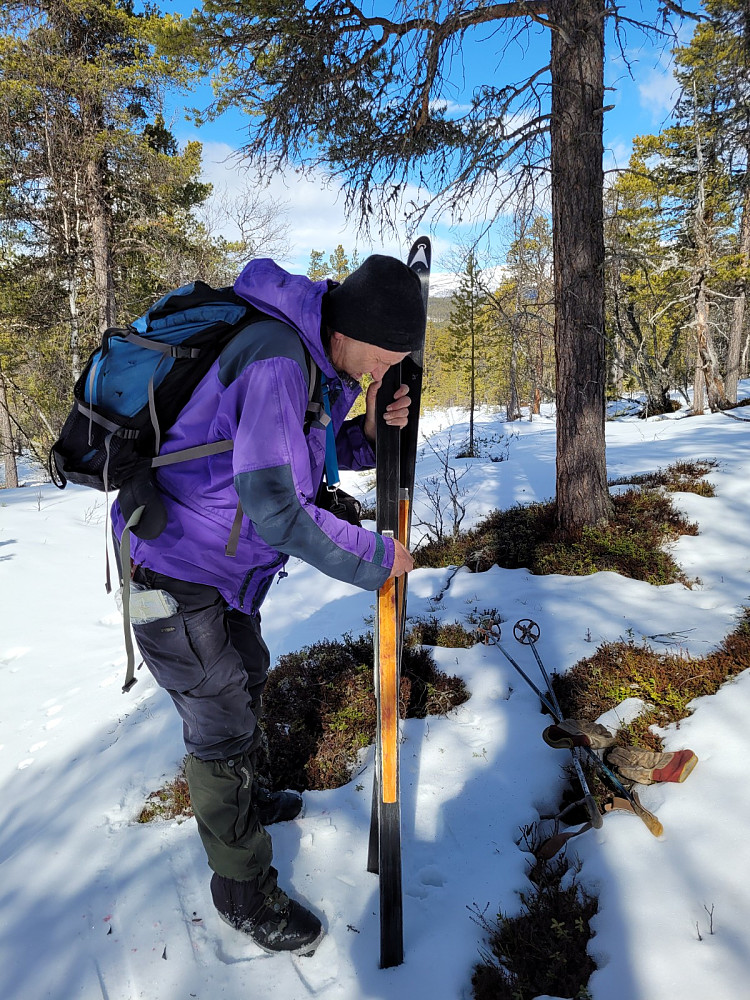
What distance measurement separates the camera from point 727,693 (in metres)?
2.89

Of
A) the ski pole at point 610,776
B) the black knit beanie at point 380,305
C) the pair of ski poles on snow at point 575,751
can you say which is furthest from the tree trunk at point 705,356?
the black knit beanie at point 380,305

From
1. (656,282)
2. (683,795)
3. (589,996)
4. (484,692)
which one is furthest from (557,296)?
(656,282)

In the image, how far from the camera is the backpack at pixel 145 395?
181cm

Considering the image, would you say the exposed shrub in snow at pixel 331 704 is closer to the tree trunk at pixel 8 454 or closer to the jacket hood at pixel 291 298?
the jacket hood at pixel 291 298

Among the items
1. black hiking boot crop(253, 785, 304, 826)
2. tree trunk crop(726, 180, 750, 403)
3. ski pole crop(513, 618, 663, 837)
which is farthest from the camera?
tree trunk crop(726, 180, 750, 403)

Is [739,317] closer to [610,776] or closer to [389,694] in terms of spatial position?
[610,776]

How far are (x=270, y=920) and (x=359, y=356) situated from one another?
7.41ft

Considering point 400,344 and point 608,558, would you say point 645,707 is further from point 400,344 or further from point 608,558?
point 400,344

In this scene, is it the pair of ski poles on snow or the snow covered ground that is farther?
the pair of ski poles on snow

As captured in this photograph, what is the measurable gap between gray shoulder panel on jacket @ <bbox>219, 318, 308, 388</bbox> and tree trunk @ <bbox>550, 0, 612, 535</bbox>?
4.30 metres

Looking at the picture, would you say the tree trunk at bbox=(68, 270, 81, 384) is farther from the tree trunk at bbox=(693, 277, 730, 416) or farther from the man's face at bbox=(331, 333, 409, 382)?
the tree trunk at bbox=(693, 277, 730, 416)

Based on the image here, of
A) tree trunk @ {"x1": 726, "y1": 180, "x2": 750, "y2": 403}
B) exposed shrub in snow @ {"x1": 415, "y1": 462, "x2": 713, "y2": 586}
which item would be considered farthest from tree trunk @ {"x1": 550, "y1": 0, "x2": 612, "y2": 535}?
tree trunk @ {"x1": 726, "y1": 180, "x2": 750, "y2": 403}

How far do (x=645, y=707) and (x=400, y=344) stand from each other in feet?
8.30

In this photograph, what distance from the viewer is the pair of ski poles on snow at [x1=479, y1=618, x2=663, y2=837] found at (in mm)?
2379
